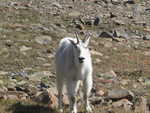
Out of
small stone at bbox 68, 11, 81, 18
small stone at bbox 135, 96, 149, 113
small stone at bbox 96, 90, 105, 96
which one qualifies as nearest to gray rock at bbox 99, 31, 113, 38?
small stone at bbox 68, 11, 81, 18

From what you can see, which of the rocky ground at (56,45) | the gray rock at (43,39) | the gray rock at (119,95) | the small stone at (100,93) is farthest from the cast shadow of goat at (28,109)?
Result: the gray rock at (43,39)

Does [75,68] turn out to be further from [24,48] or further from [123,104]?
[24,48]

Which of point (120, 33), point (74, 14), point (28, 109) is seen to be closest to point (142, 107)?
point (28, 109)

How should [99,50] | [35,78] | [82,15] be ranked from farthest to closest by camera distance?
[82,15]
[99,50]
[35,78]

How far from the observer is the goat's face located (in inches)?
474

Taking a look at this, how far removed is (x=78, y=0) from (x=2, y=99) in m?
35.2

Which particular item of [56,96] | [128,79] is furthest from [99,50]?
[56,96]

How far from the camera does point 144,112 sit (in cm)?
1346

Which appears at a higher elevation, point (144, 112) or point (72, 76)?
point (72, 76)

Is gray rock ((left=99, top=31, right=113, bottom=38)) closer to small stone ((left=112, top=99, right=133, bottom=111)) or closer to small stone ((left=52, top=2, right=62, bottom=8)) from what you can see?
small stone ((left=52, top=2, right=62, bottom=8))

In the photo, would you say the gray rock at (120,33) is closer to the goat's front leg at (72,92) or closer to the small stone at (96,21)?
the small stone at (96,21)

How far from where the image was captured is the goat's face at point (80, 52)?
1205 cm

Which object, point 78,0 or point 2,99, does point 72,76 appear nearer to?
point 2,99

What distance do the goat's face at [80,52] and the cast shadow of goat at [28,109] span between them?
6.23 feet
